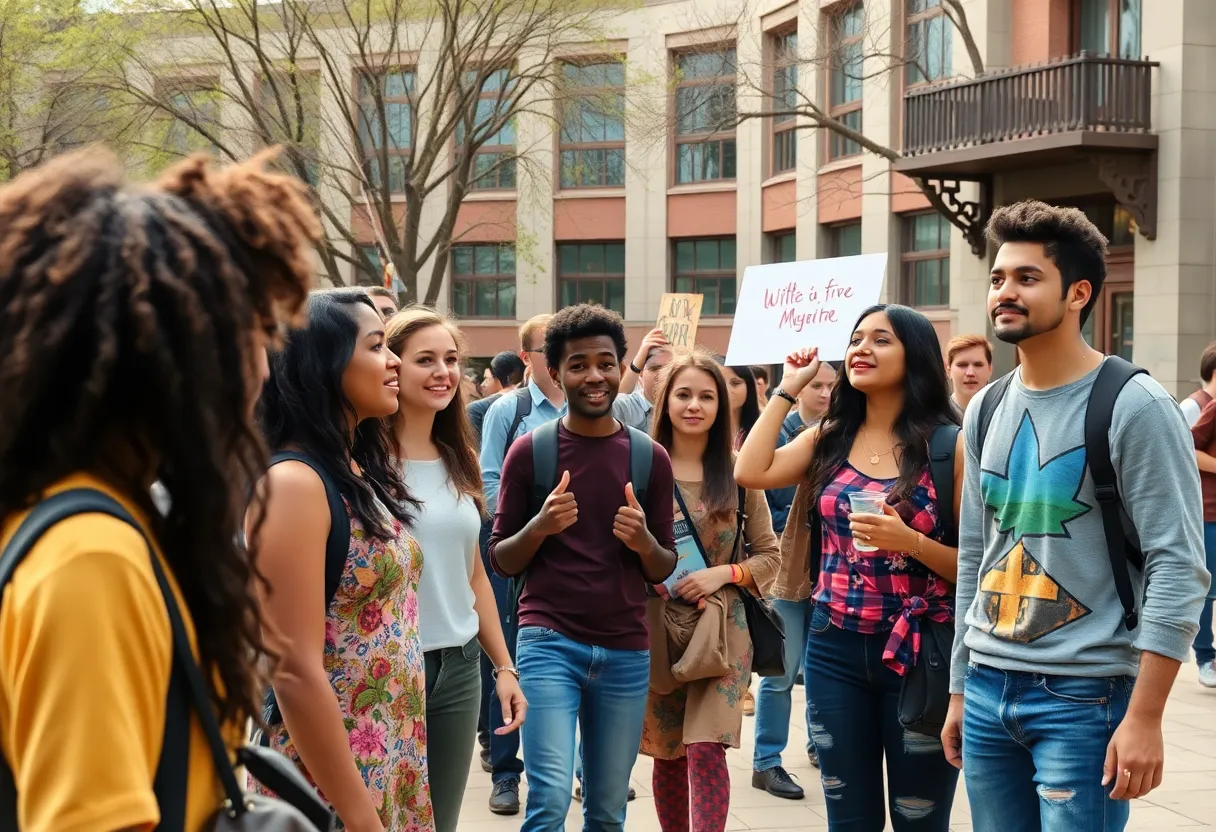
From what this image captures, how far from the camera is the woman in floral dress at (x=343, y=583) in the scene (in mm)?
2869

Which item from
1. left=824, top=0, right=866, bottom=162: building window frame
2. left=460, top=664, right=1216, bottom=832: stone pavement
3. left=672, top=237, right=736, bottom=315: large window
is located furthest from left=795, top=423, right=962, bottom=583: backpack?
left=672, top=237, right=736, bottom=315: large window

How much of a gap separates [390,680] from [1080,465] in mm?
1816

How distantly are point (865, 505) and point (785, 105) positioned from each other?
25.4 metres

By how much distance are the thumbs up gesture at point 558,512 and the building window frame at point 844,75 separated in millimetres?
20463

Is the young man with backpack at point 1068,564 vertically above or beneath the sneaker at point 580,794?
above

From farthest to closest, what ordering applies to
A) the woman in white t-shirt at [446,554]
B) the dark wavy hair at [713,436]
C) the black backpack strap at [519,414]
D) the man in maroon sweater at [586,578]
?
the black backpack strap at [519,414]
the dark wavy hair at [713,436]
the man in maroon sweater at [586,578]
the woman in white t-shirt at [446,554]

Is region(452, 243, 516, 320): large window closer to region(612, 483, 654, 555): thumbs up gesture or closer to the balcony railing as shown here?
the balcony railing

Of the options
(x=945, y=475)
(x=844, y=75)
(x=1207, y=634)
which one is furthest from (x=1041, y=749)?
(x=844, y=75)

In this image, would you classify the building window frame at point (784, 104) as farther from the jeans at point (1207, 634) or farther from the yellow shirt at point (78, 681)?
the yellow shirt at point (78, 681)

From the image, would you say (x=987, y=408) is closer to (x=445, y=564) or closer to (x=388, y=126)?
(x=445, y=564)

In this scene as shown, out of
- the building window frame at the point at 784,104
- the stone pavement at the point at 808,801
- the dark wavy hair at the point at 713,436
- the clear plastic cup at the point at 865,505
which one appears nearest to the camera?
the clear plastic cup at the point at 865,505

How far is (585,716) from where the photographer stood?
4.77 m

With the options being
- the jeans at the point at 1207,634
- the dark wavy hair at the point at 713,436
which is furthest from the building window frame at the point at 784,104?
the dark wavy hair at the point at 713,436

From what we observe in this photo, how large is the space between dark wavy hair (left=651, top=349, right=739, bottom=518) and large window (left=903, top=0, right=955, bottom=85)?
1873cm
